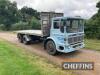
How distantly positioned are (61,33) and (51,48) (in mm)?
1367

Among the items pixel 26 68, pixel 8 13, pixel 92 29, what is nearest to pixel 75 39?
pixel 26 68

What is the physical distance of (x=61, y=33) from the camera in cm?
1073

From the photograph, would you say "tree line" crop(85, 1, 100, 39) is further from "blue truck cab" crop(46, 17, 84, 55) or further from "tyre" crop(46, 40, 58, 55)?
"tyre" crop(46, 40, 58, 55)

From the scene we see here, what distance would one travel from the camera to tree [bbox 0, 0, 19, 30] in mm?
36844

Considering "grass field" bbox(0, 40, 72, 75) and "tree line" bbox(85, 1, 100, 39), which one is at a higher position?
"tree line" bbox(85, 1, 100, 39)

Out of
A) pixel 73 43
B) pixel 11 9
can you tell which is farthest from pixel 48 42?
pixel 11 9

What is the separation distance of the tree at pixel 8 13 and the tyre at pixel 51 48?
2682 centimetres

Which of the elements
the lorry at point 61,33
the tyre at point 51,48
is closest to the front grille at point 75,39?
the lorry at point 61,33

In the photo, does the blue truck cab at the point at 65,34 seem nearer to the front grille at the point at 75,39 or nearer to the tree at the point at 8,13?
the front grille at the point at 75,39

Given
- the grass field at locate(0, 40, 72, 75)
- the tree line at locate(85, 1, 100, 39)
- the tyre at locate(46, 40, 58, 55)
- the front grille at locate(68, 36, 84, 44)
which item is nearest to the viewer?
the grass field at locate(0, 40, 72, 75)

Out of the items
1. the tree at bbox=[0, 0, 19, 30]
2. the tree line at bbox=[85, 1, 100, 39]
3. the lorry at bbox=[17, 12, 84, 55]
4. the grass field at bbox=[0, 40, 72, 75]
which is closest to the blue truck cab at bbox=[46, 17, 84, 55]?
the lorry at bbox=[17, 12, 84, 55]

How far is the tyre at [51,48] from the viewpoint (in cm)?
1126

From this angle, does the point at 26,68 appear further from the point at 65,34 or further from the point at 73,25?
the point at 73,25

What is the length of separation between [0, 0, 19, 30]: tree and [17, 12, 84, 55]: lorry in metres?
26.0
